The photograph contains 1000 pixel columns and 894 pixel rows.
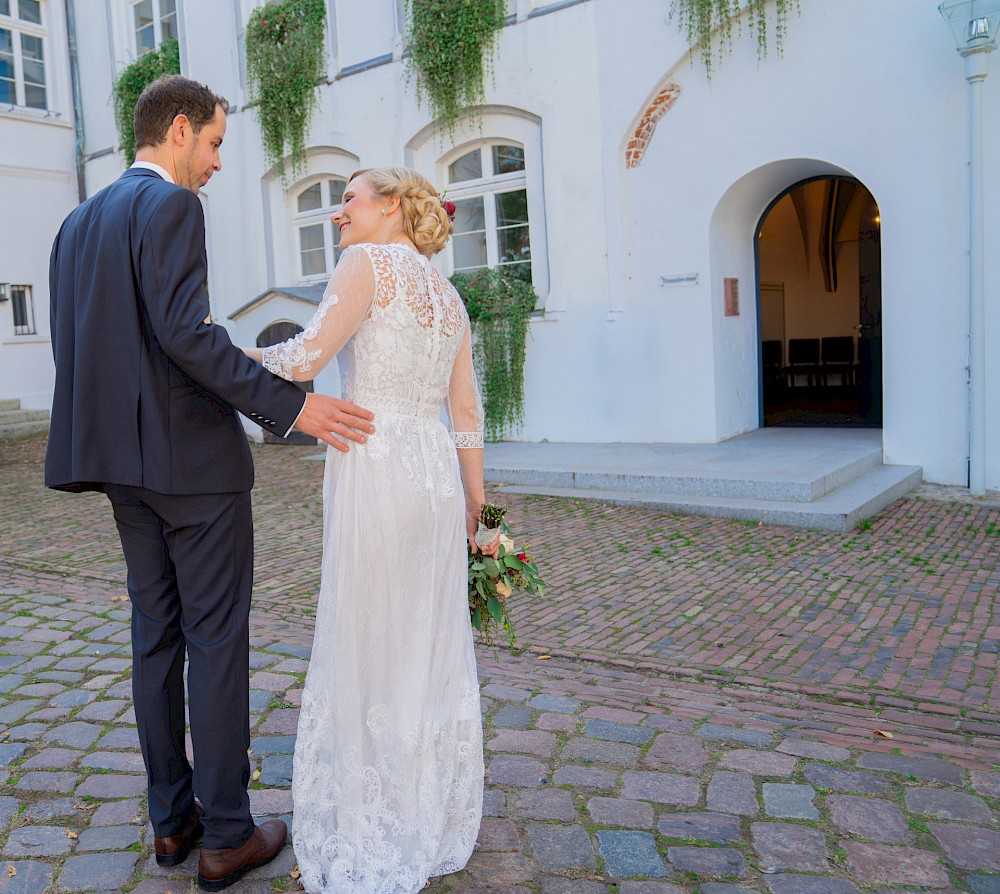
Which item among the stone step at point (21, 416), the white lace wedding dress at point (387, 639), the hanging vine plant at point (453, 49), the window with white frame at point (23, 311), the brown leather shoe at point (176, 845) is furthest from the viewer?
the window with white frame at point (23, 311)

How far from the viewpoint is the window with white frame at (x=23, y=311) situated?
1534cm

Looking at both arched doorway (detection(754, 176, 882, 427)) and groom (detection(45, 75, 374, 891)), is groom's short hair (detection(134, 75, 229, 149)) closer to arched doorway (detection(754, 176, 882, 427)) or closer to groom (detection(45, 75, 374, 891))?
groom (detection(45, 75, 374, 891))

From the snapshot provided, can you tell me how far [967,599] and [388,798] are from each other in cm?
399

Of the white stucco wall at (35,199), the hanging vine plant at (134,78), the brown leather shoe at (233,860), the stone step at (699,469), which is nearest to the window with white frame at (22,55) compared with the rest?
the white stucco wall at (35,199)

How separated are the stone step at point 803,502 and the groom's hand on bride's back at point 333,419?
5248mm

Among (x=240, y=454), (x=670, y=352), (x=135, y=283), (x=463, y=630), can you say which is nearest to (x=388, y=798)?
(x=463, y=630)

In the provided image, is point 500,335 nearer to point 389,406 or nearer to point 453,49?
point 453,49

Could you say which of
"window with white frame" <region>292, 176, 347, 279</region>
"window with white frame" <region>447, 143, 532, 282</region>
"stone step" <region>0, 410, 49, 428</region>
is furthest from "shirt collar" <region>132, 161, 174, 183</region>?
"stone step" <region>0, 410, 49, 428</region>

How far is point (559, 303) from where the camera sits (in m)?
10.9

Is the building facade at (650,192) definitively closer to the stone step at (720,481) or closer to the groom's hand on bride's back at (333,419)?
the stone step at (720,481)

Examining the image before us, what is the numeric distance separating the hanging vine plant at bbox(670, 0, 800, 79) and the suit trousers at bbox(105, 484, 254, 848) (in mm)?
8362

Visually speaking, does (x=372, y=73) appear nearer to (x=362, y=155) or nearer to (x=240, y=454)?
(x=362, y=155)

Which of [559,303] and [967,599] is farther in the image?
[559,303]

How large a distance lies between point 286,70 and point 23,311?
6075 millimetres
